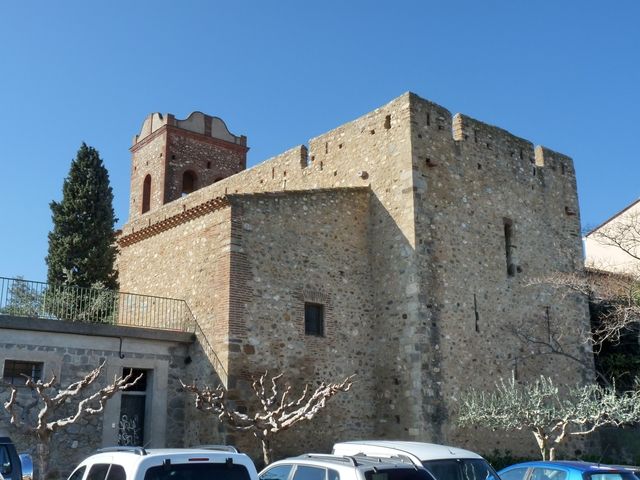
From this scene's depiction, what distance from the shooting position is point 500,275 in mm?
18312

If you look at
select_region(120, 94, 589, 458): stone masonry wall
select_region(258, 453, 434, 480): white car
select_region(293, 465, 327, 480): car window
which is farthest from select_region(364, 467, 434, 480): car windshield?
select_region(120, 94, 589, 458): stone masonry wall

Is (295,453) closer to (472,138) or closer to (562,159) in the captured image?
(472,138)

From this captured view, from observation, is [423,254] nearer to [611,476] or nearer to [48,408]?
[611,476]

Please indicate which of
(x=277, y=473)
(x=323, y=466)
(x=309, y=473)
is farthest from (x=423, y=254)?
(x=323, y=466)

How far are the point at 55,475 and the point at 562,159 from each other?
630 inches

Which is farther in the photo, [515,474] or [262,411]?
[262,411]

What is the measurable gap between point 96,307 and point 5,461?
6989 mm

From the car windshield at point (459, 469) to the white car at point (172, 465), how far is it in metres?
3.13

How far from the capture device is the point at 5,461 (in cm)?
969

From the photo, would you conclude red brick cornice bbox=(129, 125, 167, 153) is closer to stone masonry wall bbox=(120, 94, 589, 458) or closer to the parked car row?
stone masonry wall bbox=(120, 94, 589, 458)

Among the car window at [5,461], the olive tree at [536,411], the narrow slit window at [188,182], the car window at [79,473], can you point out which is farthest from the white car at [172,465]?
the narrow slit window at [188,182]

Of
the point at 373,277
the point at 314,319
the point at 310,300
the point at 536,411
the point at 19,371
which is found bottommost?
the point at 536,411

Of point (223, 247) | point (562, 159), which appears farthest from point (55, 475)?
point (562, 159)

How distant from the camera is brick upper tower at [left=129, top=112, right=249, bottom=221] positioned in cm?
2775
